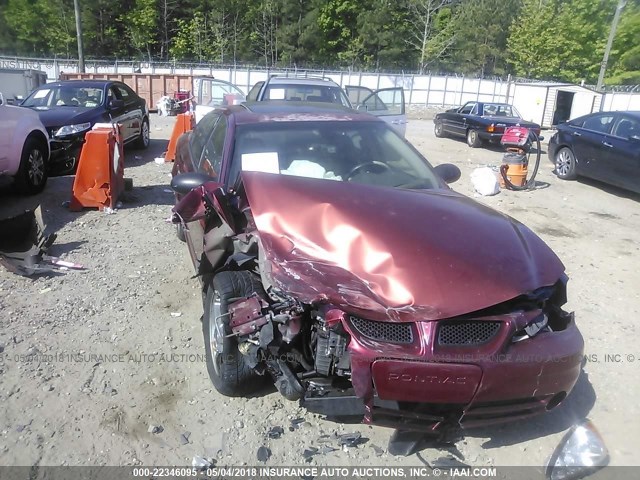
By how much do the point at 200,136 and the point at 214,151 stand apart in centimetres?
98

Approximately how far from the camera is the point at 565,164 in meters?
11.2

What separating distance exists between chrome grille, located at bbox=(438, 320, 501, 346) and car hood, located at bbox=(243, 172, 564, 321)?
8 centimetres

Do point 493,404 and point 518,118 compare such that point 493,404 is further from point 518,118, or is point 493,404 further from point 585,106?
point 585,106

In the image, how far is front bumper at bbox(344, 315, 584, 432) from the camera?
239cm

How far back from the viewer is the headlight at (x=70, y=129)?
880 cm

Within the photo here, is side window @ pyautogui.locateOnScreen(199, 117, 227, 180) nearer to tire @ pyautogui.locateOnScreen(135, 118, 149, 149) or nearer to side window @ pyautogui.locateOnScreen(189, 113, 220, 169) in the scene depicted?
side window @ pyautogui.locateOnScreen(189, 113, 220, 169)

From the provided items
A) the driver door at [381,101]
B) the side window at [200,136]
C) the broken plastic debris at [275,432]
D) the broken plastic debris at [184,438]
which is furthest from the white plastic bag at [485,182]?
the broken plastic debris at [184,438]

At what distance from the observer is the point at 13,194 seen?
738 cm

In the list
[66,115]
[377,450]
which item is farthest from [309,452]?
[66,115]

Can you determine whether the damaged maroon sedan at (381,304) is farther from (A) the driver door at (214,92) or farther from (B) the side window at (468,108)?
(B) the side window at (468,108)

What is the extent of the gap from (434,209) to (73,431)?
2417 millimetres

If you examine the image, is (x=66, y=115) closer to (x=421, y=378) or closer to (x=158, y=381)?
(x=158, y=381)

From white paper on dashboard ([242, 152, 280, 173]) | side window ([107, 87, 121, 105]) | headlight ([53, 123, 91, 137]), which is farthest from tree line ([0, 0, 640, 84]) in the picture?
white paper on dashboard ([242, 152, 280, 173])

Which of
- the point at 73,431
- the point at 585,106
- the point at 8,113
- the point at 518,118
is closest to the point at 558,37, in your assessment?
the point at 585,106
